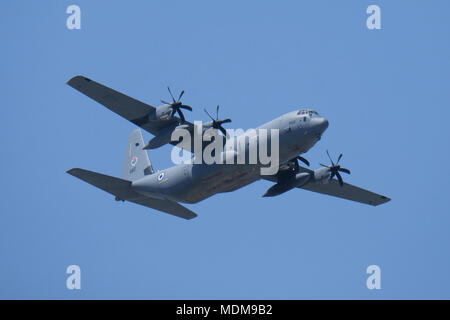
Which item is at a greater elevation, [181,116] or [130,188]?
[181,116]

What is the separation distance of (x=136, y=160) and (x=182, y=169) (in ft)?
17.2

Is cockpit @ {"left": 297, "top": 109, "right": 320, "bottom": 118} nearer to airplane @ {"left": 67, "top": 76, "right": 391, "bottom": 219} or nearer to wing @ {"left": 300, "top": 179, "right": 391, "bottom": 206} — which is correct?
airplane @ {"left": 67, "top": 76, "right": 391, "bottom": 219}

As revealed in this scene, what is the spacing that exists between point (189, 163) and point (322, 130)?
21.8 ft

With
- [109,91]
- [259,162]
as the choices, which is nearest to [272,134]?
[259,162]

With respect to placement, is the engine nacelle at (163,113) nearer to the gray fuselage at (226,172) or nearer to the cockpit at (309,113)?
the gray fuselage at (226,172)

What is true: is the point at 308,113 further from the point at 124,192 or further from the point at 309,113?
the point at 124,192

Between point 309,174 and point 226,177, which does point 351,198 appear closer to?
point 309,174

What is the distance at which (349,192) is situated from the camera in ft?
135

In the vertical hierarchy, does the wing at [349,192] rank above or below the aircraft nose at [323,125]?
below

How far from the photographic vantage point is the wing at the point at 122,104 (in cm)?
3341

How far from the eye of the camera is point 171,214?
3872cm

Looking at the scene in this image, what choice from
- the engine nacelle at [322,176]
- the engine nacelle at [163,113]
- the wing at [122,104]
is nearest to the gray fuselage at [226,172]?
the wing at [122,104]

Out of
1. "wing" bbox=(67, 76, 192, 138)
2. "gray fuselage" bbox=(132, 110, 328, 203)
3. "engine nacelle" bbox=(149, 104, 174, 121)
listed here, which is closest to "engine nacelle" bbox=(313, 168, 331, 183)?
"gray fuselage" bbox=(132, 110, 328, 203)
